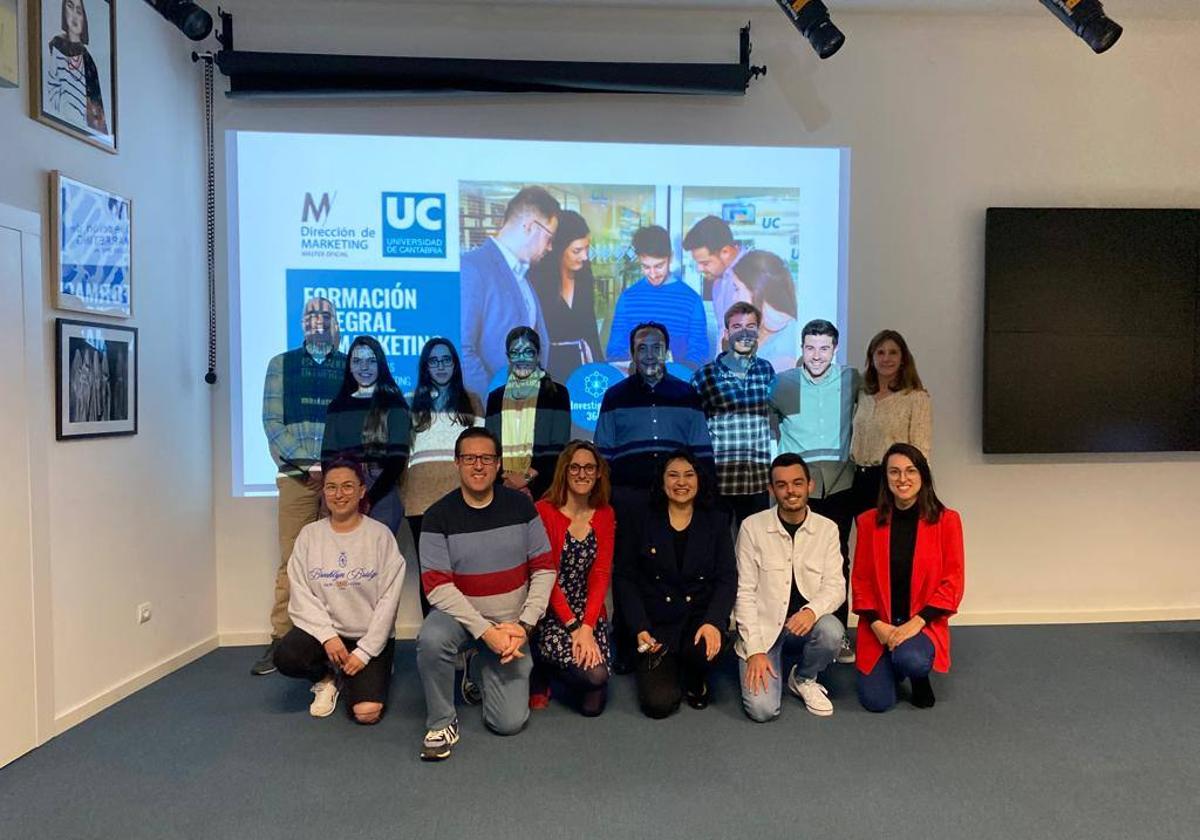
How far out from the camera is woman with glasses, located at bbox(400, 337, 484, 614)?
11.3 ft

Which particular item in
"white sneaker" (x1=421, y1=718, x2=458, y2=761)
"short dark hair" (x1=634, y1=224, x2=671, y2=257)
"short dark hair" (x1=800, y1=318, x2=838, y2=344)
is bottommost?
"white sneaker" (x1=421, y1=718, x2=458, y2=761)

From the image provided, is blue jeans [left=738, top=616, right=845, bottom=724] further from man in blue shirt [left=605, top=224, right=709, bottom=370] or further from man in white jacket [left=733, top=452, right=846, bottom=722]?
man in blue shirt [left=605, top=224, right=709, bottom=370]

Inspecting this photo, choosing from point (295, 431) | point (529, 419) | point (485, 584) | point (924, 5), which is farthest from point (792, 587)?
point (924, 5)

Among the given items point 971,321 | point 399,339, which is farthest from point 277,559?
point 971,321

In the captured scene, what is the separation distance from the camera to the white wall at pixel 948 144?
151 inches

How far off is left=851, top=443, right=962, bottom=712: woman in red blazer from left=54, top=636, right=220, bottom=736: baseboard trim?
122 inches

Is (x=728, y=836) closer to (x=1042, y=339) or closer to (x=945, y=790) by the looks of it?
(x=945, y=790)

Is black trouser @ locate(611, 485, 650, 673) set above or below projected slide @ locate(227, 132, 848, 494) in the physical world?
below

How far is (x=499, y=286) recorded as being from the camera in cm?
383

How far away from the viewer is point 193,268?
369cm

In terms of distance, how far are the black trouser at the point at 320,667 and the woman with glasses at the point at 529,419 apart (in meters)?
1.02

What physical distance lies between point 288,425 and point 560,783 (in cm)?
216

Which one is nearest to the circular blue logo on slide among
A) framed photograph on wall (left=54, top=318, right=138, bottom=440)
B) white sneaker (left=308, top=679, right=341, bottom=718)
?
white sneaker (left=308, top=679, right=341, bottom=718)

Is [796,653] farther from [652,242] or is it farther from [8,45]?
[8,45]
